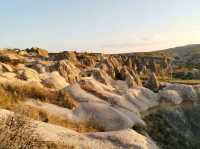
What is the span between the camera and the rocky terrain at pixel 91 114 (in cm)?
938

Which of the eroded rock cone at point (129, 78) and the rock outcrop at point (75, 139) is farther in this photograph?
the eroded rock cone at point (129, 78)

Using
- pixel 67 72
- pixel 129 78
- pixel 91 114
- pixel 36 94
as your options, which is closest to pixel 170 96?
pixel 129 78

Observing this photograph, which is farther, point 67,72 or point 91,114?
point 67,72

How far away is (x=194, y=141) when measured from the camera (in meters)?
20.2

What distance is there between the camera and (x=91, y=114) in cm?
1738

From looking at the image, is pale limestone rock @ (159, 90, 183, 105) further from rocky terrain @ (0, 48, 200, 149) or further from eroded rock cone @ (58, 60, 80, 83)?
eroded rock cone @ (58, 60, 80, 83)

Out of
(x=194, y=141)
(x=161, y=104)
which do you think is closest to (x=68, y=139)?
(x=194, y=141)

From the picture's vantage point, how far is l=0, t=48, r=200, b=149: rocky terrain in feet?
30.8

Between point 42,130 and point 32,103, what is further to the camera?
point 32,103

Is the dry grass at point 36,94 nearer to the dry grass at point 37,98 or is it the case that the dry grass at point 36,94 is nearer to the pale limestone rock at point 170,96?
the dry grass at point 37,98

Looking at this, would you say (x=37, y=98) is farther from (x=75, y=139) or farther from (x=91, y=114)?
(x=75, y=139)

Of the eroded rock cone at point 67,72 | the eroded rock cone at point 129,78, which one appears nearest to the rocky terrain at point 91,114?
the eroded rock cone at point 67,72

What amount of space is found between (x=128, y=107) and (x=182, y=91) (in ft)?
28.5

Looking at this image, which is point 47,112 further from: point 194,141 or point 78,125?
point 194,141
